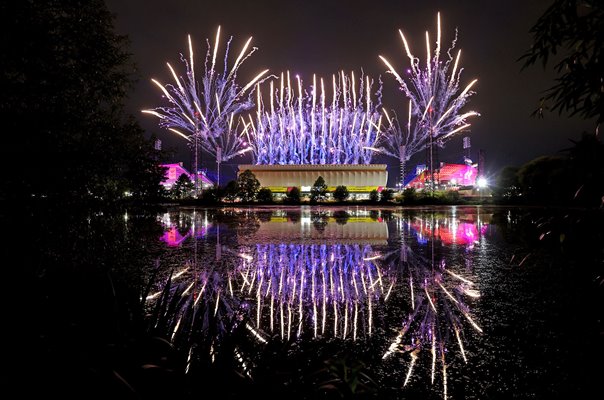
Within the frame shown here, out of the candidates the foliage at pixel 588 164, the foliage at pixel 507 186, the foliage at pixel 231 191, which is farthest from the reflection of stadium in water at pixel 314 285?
the foliage at pixel 507 186

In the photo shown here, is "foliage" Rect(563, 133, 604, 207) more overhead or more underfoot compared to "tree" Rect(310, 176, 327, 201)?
more underfoot

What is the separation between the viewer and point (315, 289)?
6422mm

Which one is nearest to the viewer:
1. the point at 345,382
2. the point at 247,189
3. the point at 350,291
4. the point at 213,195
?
the point at 345,382

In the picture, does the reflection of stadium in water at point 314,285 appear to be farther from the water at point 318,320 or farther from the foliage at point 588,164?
the foliage at point 588,164

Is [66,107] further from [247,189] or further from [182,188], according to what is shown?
[182,188]

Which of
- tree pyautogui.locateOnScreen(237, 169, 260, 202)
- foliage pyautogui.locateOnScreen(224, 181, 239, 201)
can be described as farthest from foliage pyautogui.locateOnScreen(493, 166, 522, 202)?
foliage pyautogui.locateOnScreen(224, 181, 239, 201)

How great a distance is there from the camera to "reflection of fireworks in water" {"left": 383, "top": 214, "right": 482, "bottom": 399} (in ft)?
13.0

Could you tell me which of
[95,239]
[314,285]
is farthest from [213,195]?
[95,239]

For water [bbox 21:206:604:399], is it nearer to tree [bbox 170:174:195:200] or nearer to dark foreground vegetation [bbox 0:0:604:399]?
dark foreground vegetation [bbox 0:0:604:399]

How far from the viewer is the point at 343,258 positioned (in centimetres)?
942

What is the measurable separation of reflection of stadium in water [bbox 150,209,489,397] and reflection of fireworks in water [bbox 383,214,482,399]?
11mm

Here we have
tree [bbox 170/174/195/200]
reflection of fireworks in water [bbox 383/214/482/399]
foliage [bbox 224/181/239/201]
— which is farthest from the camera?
tree [bbox 170/174/195/200]

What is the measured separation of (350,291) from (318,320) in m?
1.50

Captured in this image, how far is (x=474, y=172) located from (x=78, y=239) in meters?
92.5
